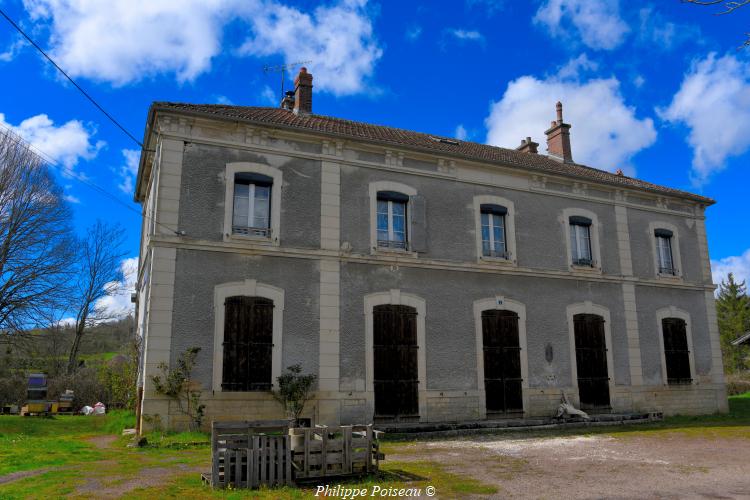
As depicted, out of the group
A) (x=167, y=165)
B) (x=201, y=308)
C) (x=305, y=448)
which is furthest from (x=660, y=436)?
(x=167, y=165)

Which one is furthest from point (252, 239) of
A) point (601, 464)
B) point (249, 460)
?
point (601, 464)

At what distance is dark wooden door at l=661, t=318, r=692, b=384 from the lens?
51.1 feet

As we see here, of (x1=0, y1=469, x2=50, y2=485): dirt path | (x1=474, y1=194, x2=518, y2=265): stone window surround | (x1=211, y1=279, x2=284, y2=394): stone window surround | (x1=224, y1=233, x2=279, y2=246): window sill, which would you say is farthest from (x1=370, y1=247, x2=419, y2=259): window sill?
(x1=0, y1=469, x2=50, y2=485): dirt path

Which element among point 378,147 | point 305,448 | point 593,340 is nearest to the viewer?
point 305,448

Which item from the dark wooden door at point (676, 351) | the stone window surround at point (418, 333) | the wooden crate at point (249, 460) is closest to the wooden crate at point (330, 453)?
the wooden crate at point (249, 460)

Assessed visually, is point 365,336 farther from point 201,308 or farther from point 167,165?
point 167,165

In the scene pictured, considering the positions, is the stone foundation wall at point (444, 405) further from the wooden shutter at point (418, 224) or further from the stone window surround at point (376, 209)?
the wooden shutter at point (418, 224)

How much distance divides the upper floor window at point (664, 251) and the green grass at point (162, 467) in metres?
5.12

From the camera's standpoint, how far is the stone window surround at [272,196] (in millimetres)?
11250

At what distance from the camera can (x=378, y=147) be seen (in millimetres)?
12938

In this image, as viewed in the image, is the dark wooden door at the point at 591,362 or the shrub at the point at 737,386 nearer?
the dark wooden door at the point at 591,362

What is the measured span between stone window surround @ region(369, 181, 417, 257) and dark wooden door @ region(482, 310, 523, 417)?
8.44ft

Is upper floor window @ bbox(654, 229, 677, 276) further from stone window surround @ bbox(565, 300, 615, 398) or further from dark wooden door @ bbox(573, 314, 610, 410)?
dark wooden door @ bbox(573, 314, 610, 410)

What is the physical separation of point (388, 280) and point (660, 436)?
20.6 ft
